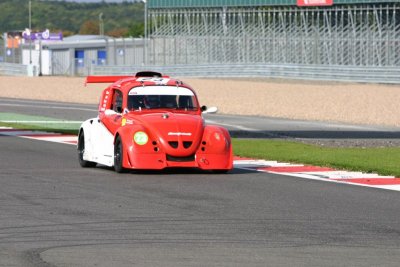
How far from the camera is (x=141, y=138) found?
15898 mm

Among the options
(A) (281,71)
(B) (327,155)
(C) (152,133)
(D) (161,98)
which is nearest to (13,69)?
(A) (281,71)

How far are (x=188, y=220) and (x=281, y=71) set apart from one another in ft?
148

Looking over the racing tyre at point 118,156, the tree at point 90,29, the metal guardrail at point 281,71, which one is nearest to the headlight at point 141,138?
the racing tyre at point 118,156

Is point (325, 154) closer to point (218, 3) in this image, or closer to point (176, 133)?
point (176, 133)

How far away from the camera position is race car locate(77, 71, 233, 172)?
1591 cm

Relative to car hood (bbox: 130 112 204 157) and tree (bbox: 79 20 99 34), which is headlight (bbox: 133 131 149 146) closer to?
car hood (bbox: 130 112 204 157)

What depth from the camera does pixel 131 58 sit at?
85.1 m

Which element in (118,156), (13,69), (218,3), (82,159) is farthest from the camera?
(13,69)

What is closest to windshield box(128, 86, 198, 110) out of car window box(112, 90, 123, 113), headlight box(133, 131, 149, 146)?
car window box(112, 90, 123, 113)

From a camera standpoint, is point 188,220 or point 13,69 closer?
point 188,220

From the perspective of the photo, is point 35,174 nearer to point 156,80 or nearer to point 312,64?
point 156,80

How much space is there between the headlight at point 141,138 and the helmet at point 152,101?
1.24 meters

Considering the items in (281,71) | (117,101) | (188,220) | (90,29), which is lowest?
(281,71)

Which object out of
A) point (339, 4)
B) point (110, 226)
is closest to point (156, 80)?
A: point (110, 226)
